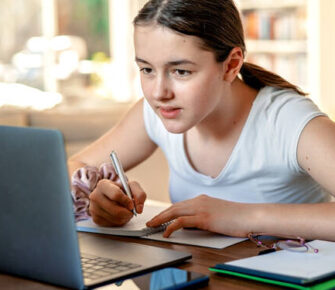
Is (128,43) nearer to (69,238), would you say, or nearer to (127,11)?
(127,11)

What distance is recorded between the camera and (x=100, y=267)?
3.49 feet

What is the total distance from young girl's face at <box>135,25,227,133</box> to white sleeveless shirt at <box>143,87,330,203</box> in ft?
0.68

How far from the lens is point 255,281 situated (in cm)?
101

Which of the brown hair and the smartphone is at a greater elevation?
the brown hair

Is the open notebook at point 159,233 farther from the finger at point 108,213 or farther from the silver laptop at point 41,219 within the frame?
the silver laptop at point 41,219

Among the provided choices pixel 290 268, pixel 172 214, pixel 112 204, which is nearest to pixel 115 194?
pixel 112 204

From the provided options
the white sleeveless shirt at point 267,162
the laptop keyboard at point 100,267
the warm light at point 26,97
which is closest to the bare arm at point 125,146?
the white sleeveless shirt at point 267,162

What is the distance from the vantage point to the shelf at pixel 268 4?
18.4ft

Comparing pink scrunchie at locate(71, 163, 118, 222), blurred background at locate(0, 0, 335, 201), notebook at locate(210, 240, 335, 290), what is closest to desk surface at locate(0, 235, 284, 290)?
notebook at locate(210, 240, 335, 290)

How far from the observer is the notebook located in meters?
0.95

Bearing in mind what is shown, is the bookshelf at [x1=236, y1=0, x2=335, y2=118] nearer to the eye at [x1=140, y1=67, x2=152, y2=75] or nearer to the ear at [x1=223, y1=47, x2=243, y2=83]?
the ear at [x1=223, y1=47, x2=243, y2=83]

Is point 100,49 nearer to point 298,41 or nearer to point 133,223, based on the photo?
point 298,41

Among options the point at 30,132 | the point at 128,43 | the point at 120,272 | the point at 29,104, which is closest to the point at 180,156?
→ the point at 120,272

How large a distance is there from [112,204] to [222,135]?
1.37ft
